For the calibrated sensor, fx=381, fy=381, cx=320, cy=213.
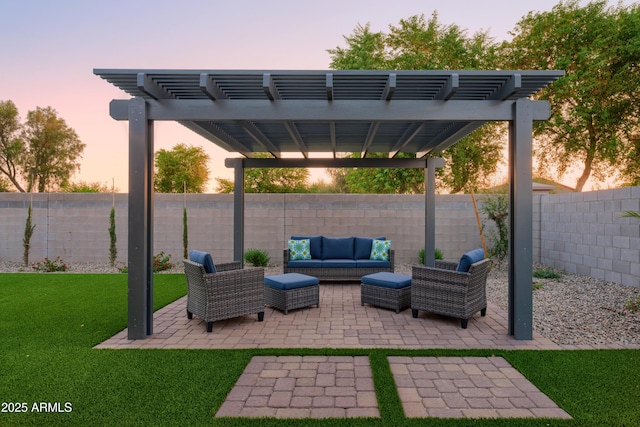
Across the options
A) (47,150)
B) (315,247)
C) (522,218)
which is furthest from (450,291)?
(47,150)

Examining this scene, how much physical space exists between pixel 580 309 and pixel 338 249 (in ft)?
14.6

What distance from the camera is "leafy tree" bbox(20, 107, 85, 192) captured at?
29750 mm

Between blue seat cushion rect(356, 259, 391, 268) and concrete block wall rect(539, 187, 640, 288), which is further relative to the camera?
blue seat cushion rect(356, 259, 391, 268)

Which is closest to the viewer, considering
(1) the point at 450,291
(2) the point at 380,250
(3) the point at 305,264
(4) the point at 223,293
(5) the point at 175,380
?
(5) the point at 175,380

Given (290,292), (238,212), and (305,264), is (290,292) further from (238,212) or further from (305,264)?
(238,212)

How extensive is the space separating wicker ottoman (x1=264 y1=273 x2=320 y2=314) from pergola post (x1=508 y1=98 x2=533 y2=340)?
2766 millimetres

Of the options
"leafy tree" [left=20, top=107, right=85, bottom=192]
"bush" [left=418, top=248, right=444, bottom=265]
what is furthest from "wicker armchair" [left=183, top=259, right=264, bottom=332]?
"leafy tree" [left=20, top=107, right=85, bottom=192]

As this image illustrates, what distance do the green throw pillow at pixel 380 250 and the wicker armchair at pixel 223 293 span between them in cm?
344

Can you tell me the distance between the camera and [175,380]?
3227mm

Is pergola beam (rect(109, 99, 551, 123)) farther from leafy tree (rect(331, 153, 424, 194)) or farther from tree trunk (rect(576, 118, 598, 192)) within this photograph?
tree trunk (rect(576, 118, 598, 192))

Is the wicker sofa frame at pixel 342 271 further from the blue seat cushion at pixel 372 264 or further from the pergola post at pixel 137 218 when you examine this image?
the pergola post at pixel 137 218

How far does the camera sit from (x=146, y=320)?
4512 mm

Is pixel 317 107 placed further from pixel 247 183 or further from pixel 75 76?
pixel 247 183

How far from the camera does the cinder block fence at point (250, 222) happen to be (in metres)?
10.3
